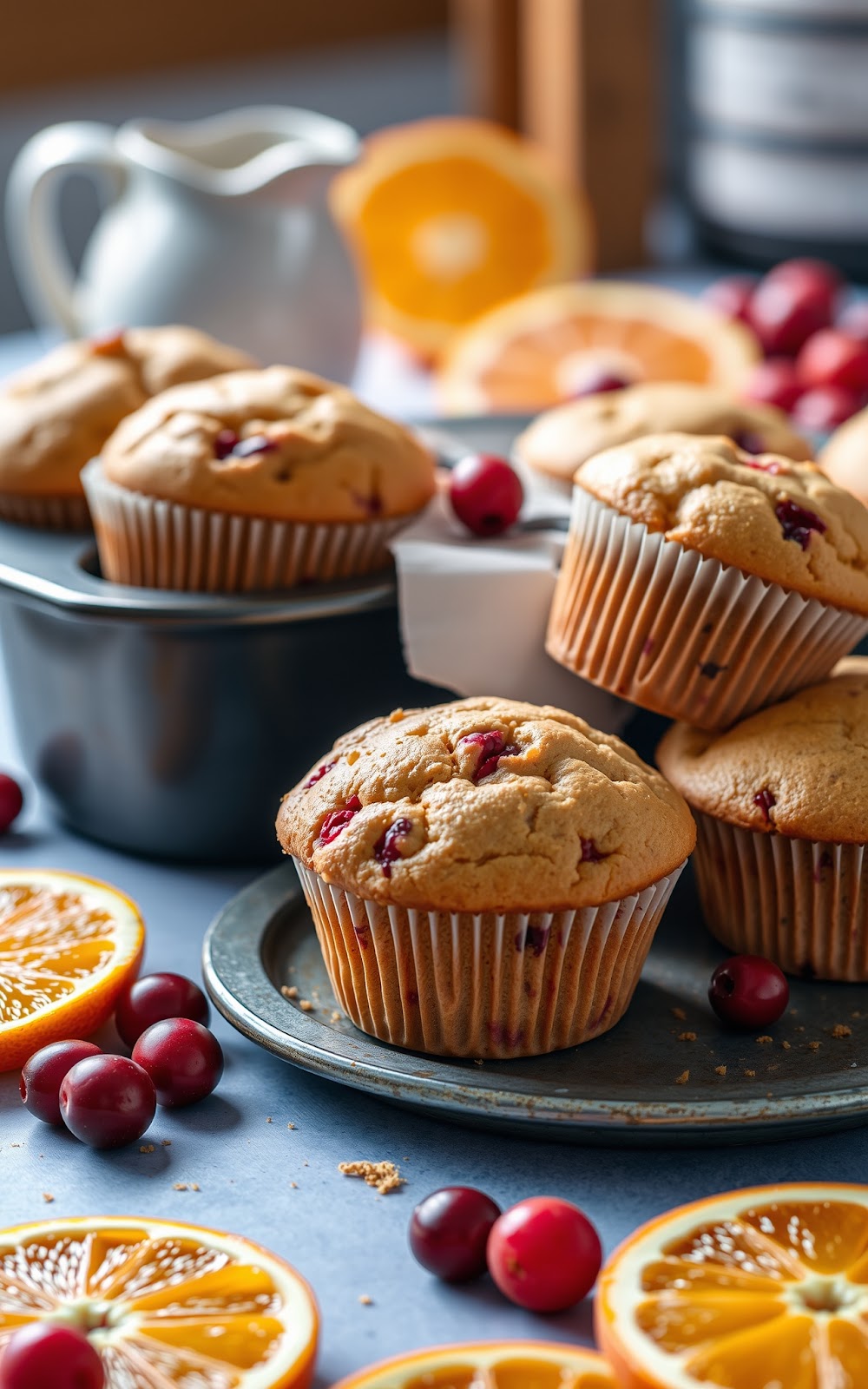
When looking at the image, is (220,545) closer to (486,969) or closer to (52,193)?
(486,969)

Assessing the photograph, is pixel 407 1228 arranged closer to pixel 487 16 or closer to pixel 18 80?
pixel 487 16

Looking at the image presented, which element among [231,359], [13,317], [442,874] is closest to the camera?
[442,874]

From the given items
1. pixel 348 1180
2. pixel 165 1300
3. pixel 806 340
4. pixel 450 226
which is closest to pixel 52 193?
pixel 450 226

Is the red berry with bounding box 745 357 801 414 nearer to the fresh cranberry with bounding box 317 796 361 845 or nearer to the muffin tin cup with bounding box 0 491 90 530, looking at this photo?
the muffin tin cup with bounding box 0 491 90 530

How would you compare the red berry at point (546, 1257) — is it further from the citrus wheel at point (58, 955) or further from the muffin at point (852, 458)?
the muffin at point (852, 458)

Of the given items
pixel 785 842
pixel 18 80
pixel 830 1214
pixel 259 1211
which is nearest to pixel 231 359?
pixel 785 842

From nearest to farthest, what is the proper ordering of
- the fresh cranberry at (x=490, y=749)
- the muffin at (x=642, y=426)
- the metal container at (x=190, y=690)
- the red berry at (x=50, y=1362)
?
the red berry at (x=50, y=1362), the fresh cranberry at (x=490, y=749), the metal container at (x=190, y=690), the muffin at (x=642, y=426)

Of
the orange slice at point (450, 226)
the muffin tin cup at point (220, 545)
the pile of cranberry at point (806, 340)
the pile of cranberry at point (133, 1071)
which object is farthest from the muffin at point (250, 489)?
the orange slice at point (450, 226)
